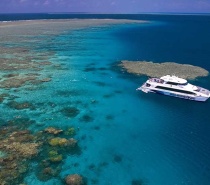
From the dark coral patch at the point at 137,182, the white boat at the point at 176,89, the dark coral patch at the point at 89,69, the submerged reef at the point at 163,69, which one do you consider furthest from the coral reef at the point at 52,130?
the dark coral patch at the point at 89,69

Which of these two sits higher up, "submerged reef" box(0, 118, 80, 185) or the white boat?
the white boat

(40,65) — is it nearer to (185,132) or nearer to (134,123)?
(134,123)

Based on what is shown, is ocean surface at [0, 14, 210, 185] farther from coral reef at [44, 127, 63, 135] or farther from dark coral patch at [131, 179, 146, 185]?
coral reef at [44, 127, 63, 135]

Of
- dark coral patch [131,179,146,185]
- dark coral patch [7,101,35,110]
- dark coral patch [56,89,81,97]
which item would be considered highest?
dark coral patch [7,101,35,110]

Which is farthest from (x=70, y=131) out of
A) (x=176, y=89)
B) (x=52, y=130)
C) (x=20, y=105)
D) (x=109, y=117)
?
(x=176, y=89)

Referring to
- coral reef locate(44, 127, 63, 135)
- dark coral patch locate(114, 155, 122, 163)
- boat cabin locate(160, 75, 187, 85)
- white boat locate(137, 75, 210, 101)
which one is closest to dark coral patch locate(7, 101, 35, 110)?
coral reef locate(44, 127, 63, 135)

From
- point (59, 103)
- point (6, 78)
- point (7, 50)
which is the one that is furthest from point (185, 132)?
point (7, 50)

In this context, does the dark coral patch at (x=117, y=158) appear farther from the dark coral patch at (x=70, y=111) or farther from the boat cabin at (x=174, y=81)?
the boat cabin at (x=174, y=81)
